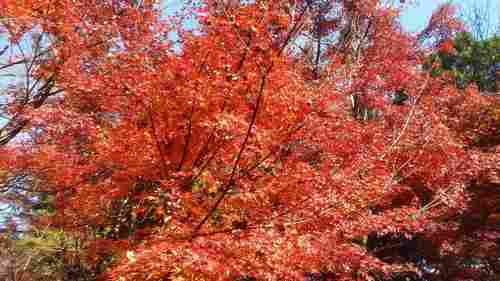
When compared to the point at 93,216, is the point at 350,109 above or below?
above

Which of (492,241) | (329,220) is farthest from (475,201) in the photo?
(329,220)

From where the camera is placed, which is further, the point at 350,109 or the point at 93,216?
the point at 350,109

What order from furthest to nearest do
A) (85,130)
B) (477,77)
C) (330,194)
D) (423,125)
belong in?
(477,77), (423,125), (85,130), (330,194)

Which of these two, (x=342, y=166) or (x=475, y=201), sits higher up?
(x=342, y=166)

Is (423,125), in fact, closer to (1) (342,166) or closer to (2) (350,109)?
(1) (342,166)

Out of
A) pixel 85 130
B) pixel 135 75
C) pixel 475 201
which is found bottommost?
pixel 475 201

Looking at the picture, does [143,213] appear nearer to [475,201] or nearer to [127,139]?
[127,139]

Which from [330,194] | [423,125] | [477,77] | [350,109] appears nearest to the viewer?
[330,194]

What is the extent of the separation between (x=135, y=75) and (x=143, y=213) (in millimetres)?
3331

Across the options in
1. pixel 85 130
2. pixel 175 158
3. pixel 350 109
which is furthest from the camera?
pixel 350 109

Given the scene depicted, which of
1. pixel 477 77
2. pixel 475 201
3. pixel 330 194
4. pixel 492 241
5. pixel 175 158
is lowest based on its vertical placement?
pixel 492 241

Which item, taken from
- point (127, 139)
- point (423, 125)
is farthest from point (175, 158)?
point (423, 125)

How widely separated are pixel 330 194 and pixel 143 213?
13.9 feet

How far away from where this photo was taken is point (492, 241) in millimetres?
10852
